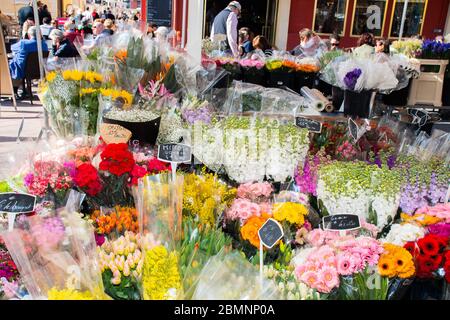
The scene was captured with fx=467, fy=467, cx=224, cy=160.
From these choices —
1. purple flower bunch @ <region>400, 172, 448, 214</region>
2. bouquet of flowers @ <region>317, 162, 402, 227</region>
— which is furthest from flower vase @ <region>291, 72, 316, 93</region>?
bouquet of flowers @ <region>317, 162, 402, 227</region>

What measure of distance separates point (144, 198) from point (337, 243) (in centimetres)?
79

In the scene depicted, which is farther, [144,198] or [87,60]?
[87,60]

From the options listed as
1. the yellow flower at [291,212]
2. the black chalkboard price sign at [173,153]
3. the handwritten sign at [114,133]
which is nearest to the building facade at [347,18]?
the handwritten sign at [114,133]

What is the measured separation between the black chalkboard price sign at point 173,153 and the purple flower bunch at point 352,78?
1.77 meters

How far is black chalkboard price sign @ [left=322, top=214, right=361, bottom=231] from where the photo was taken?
77.0 inches

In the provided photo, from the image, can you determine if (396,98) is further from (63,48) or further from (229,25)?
(63,48)

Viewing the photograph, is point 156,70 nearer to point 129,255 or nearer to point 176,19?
point 129,255

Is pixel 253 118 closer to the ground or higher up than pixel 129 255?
higher up

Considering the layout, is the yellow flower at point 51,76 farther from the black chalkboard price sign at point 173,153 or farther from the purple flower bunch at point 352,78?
the purple flower bunch at point 352,78

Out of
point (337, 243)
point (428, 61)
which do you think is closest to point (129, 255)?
point (337, 243)

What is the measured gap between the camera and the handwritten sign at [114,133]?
2617mm

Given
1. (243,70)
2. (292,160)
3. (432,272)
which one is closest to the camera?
(432,272)

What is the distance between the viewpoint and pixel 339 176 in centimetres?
233
